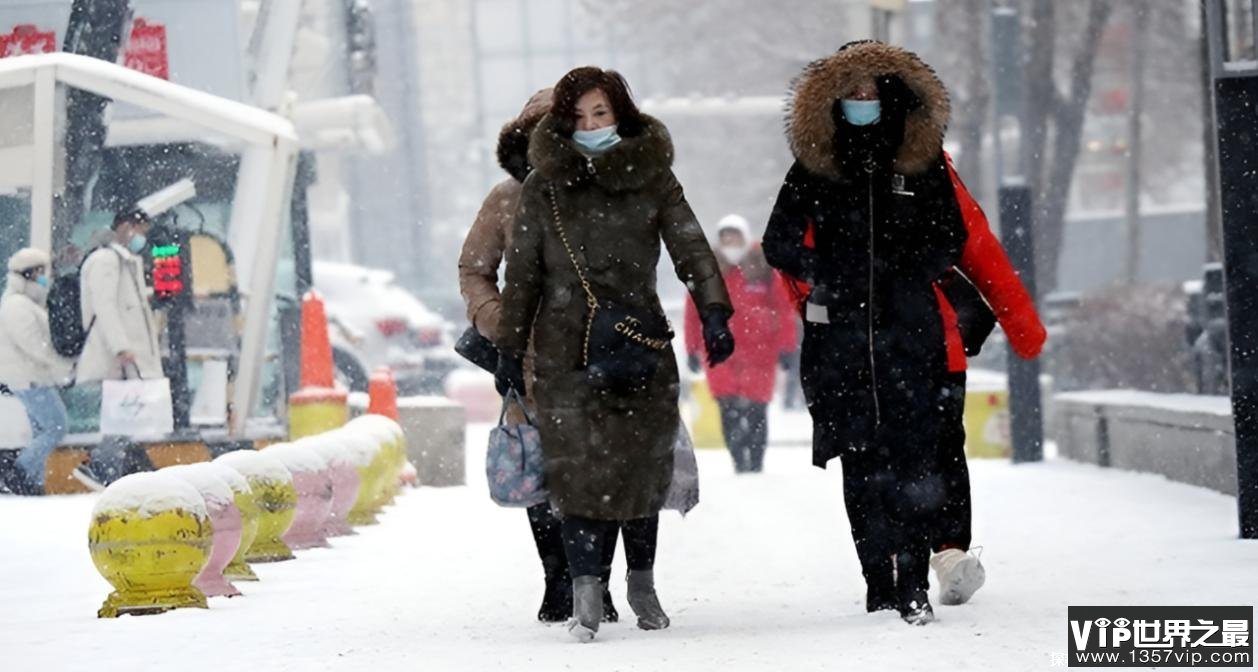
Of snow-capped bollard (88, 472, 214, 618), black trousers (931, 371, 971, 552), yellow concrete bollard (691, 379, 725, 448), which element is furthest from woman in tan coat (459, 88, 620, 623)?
yellow concrete bollard (691, 379, 725, 448)

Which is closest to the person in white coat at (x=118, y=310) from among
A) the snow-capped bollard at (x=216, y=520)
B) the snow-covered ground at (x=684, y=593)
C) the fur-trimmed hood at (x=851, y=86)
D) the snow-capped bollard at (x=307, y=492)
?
the snow-covered ground at (x=684, y=593)

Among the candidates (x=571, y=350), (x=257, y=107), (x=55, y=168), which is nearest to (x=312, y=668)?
(x=571, y=350)

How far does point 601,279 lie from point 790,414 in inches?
913

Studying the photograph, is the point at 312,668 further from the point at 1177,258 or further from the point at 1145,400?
the point at 1177,258

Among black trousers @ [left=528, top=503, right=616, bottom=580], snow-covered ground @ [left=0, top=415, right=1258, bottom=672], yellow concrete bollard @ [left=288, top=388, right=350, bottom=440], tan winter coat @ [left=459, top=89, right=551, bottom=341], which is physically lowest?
snow-covered ground @ [left=0, top=415, right=1258, bottom=672]

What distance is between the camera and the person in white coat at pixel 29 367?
16156mm

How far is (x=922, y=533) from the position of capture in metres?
8.23

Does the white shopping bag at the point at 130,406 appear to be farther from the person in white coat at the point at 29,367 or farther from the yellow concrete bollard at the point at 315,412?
the yellow concrete bollard at the point at 315,412

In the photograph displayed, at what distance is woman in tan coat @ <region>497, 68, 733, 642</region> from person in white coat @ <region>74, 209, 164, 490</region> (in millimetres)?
8299

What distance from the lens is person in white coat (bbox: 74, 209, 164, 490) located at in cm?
1608

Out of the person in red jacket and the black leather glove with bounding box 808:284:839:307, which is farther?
the person in red jacket

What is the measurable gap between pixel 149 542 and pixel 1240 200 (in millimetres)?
4430

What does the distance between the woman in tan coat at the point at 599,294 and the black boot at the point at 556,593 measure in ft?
1.30

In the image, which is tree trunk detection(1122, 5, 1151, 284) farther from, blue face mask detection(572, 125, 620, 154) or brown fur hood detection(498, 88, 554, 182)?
blue face mask detection(572, 125, 620, 154)
